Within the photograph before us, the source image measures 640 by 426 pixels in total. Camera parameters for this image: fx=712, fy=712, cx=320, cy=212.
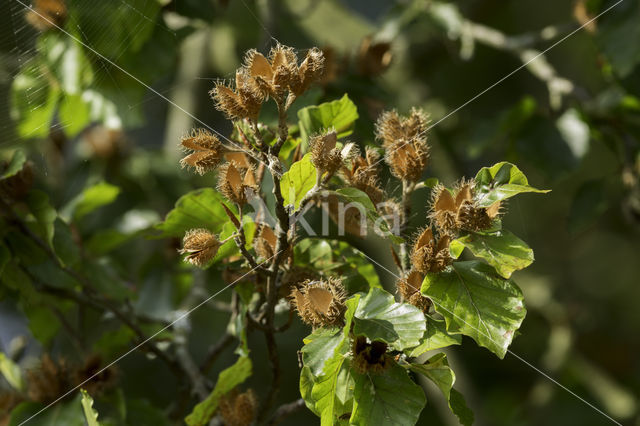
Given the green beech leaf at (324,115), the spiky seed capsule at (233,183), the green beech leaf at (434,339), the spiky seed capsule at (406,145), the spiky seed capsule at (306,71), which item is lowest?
the green beech leaf at (434,339)

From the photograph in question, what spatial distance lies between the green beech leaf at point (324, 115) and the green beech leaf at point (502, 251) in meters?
0.25

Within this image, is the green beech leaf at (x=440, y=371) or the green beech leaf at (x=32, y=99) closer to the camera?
the green beech leaf at (x=440, y=371)

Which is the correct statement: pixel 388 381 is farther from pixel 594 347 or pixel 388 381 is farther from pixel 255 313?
pixel 594 347

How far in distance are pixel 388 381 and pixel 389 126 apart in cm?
30

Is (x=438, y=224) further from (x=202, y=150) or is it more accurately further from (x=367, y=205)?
(x=202, y=150)

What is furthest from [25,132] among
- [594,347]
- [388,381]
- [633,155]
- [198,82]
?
[594,347]

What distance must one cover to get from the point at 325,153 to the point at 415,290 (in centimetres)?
18

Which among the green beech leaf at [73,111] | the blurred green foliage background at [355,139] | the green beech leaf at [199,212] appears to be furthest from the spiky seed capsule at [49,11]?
the green beech leaf at [199,212]

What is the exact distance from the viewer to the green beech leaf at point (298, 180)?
0.72 m

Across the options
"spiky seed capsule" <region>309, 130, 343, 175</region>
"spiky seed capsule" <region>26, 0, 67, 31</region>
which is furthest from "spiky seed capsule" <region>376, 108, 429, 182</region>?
"spiky seed capsule" <region>26, 0, 67, 31</region>

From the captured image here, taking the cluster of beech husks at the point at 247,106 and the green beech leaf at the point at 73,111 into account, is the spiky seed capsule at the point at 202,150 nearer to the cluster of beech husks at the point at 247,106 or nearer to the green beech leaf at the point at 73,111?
the cluster of beech husks at the point at 247,106

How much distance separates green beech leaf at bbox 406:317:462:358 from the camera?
29.0 inches

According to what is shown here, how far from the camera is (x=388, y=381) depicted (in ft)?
2.41

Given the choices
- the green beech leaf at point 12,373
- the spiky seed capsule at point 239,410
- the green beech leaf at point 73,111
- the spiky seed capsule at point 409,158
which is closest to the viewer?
the spiky seed capsule at point 409,158
